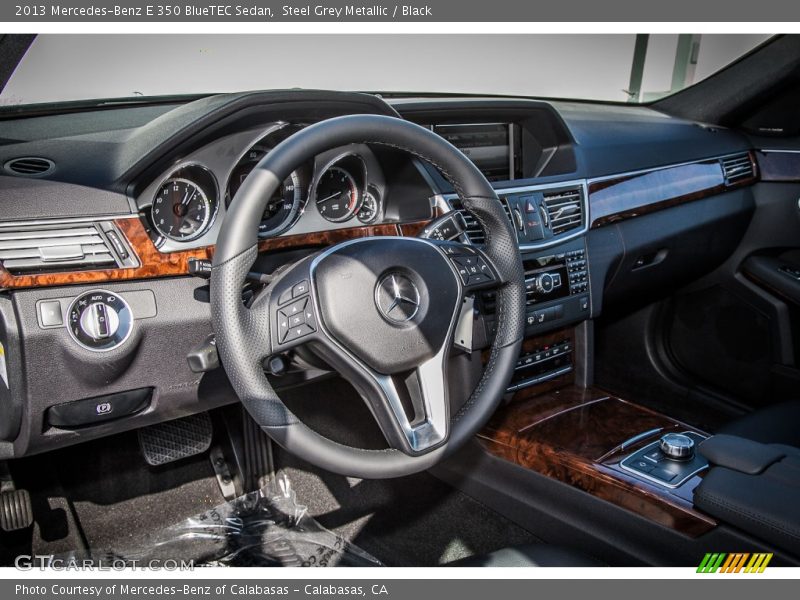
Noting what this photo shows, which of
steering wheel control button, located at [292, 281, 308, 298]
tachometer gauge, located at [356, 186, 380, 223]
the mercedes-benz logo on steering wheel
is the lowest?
the mercedes-benz logo on steering wheel

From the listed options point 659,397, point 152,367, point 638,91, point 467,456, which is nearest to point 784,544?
point 467,456

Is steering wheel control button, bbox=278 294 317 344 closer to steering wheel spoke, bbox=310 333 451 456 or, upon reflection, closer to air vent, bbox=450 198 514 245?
steering wheel spoke, bbox=310 333 451 456

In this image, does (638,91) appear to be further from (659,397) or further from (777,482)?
(777,482)

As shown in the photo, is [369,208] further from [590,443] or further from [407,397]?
[590,443]

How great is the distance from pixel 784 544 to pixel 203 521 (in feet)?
5.26

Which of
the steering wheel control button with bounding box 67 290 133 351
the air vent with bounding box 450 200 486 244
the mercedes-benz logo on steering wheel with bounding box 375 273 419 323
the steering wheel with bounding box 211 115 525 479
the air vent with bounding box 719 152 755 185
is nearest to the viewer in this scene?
the steering wheel with bounding box 211 115 525 479

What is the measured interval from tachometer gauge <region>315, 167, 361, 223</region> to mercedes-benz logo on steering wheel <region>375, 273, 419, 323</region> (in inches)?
16.6

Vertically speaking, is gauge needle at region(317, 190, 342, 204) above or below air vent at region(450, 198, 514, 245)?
above

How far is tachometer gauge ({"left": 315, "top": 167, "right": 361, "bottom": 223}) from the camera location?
1862mm

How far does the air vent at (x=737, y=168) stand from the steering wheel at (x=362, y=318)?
176 centimetres

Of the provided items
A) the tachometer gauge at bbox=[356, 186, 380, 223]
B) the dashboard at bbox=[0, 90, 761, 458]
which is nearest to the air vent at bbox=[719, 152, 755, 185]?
the dashboard at bbox=[0, 90, 761, 458]

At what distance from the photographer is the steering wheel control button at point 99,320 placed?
5.19ft

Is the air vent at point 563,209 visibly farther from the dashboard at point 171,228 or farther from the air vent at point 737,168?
the air vent at point 737,168

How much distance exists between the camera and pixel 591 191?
239 cm
